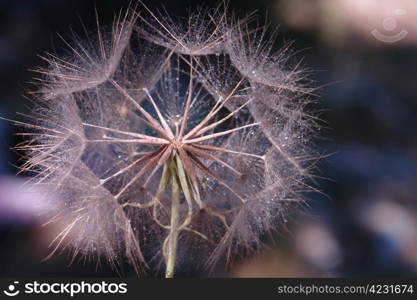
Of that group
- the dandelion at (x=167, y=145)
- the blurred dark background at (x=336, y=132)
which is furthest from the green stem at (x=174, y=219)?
the blurred dark background at (x=336, y=132)

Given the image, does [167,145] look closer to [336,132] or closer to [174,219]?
[174,219]

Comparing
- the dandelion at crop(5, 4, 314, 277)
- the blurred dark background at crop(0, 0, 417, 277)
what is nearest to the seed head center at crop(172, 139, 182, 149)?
the dandelion at crop(5, 4, 314, 277)

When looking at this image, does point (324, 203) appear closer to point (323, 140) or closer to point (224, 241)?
point (323, 140)

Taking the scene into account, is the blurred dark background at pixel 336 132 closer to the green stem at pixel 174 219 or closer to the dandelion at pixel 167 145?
the dandelion at pixel 167 145

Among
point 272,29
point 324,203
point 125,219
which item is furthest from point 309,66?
point 125,219

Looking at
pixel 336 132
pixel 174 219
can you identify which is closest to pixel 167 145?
pixel 174 219

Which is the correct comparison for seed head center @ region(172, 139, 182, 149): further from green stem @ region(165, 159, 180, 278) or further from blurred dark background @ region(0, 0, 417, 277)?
blurred dark background @ region(0, 0, 417, 277)
